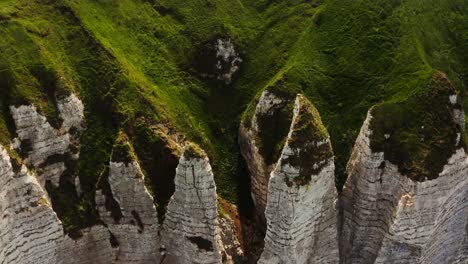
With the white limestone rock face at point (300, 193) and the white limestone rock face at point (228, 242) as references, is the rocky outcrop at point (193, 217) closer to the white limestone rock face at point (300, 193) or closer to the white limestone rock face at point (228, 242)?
the white limestone rock face at point (228, 242)

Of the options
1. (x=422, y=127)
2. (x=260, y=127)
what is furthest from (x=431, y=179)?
(x=260, y=127)

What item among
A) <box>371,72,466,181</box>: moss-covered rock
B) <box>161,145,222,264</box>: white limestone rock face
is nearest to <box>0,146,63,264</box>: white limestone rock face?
<box>161,145,222,264</box>: white limestone rock face

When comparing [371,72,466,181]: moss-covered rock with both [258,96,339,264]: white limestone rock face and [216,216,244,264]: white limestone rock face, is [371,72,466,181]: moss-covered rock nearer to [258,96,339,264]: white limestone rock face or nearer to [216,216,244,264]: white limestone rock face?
[258,96,339,264]: white limestone rock face

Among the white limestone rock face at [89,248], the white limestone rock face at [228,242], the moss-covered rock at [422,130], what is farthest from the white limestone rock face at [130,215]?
the moss-covered rock at [422,130]

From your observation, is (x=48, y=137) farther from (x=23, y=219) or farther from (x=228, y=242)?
(x=228, y=242)

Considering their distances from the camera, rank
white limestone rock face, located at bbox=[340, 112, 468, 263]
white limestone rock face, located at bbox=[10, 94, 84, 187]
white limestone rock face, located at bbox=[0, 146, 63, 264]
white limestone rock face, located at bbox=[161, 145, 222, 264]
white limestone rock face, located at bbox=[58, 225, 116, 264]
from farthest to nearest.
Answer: white limestone rock face, located at bbox=[58, 225, 116, 264]
white limestone rock face, located at bbox=[10, 94, 84, 187]
white limestone rock face, located at bbox=[340, 112, 468, 263]
white limestone rock face, located at bbox=[161, 145, 222, 264]
white limestone rock face, located at bbox=[0, 146, 63, 264]
